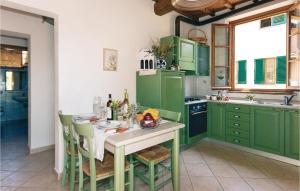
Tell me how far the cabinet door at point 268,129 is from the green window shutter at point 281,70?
2.40 feet

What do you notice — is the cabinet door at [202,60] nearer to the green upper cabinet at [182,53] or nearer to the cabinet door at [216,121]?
the green upper cabinet at [182,53]

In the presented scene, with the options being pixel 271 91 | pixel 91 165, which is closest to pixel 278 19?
pixel 271 91

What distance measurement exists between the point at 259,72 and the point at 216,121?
4.19ft

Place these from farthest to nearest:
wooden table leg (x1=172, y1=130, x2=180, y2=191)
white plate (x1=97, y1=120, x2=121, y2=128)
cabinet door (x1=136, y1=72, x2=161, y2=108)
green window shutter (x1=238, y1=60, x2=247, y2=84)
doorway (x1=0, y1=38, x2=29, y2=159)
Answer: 1. doorway (x1=0, y1=38, x2=29, y2=159)
2. green window shutter (x1=238, y1=60, x2=247, y2=84)
3. cabinet door (x1=136, y1=72, x2=161, y2=108)
4. wooden table leg (x1=172, y1=130, x2=180, y2=191)
5. white plate (x1=97, y1=120, x2=121, y2=128)

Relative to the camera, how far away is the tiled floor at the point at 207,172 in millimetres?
2199

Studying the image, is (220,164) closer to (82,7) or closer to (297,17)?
(297,17)

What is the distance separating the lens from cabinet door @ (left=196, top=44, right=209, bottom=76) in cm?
389

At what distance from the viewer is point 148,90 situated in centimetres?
302

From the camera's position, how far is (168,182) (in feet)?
7.45

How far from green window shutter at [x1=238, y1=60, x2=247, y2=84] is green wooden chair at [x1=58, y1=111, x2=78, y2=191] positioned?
3411 millimetres

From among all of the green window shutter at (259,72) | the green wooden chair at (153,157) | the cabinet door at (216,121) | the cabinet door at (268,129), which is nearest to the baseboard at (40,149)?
the green wooden chair at (153,157)

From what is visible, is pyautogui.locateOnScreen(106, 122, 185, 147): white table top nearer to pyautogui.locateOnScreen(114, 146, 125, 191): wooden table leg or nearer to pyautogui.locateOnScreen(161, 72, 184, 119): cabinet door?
pyautogui.locateOnScreen(114, 146, 125, 191): wooden table leg

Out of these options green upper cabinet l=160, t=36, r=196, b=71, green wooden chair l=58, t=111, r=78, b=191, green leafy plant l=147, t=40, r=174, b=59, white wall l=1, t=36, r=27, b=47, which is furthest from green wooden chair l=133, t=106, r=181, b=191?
white wall l=1, t=36, r=27, b=47

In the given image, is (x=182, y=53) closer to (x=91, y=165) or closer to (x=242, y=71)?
(x=242, y=71)
